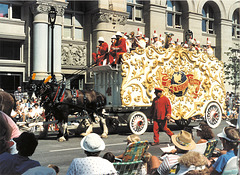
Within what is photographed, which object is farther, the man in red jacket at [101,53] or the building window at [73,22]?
the building window at [73,22]

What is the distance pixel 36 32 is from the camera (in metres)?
18.3

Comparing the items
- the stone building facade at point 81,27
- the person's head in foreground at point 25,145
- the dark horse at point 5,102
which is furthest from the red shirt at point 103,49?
the person's head in foreground at point 25,145

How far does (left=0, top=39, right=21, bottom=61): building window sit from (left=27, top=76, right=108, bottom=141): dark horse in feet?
22.4

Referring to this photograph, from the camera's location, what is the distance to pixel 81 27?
22078mm

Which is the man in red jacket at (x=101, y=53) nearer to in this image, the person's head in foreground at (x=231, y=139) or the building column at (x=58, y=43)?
the building column at (x=58, y=43)

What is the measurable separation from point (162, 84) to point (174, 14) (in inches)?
422

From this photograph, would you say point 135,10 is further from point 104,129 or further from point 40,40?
point 104,129

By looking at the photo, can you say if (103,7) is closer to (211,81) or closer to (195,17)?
(195,17)

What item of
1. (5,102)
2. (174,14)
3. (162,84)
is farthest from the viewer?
(174,14)

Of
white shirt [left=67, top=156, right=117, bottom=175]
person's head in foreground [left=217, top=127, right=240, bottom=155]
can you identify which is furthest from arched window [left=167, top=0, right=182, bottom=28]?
white shirt [left=67, top=156, right=117, bottom=175]

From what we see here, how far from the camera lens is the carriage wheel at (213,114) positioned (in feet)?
49.7

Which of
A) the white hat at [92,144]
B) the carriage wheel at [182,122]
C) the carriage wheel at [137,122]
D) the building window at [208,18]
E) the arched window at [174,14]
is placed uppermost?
the arched window at [174,14]

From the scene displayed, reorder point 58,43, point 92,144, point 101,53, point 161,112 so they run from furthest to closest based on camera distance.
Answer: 1. point 58,43
2. point 101,53
3. point 161,112
4. point 92,144

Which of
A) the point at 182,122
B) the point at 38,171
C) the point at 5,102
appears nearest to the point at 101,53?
the point at 182,122
